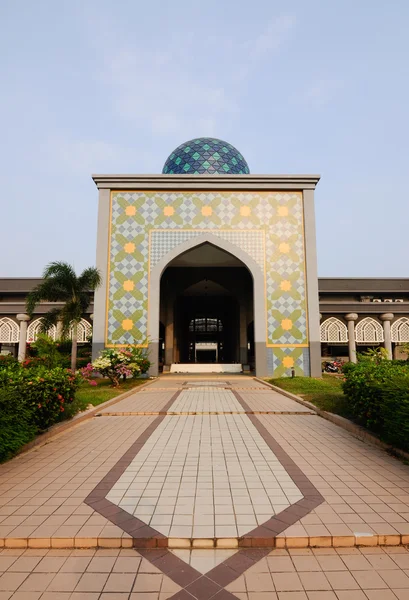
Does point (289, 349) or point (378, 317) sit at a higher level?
point (378, 317)

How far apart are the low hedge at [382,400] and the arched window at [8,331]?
21.2 metres

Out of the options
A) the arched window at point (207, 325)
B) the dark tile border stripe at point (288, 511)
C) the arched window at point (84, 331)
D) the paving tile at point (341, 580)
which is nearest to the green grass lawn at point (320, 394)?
the dark tile border stripe at point (288, 511)

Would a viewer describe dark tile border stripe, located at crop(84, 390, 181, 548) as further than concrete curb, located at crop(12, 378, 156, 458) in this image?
No

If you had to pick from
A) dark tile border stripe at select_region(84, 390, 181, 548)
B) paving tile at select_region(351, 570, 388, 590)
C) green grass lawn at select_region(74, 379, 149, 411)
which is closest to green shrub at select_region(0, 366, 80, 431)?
green grass lawn at select_region(74, 379, 149, 411)

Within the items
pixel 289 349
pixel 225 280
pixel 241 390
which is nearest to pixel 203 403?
pixel 241 390

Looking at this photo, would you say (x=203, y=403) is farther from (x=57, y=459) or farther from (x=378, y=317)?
(x=378, y=317)

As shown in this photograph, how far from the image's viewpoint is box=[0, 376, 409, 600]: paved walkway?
250 cm

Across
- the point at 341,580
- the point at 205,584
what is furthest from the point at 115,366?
the point at 341,580

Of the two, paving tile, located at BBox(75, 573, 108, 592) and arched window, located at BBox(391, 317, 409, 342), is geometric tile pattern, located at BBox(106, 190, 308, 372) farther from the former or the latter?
paving tile, located at BBox(75, 573, 108, 592)

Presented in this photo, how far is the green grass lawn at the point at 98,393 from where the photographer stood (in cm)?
865

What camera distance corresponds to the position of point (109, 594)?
2.36 meters

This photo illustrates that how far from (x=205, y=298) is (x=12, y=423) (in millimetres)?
28093

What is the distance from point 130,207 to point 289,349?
984 cm

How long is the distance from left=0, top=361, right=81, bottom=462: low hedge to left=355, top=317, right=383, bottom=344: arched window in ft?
70.3
